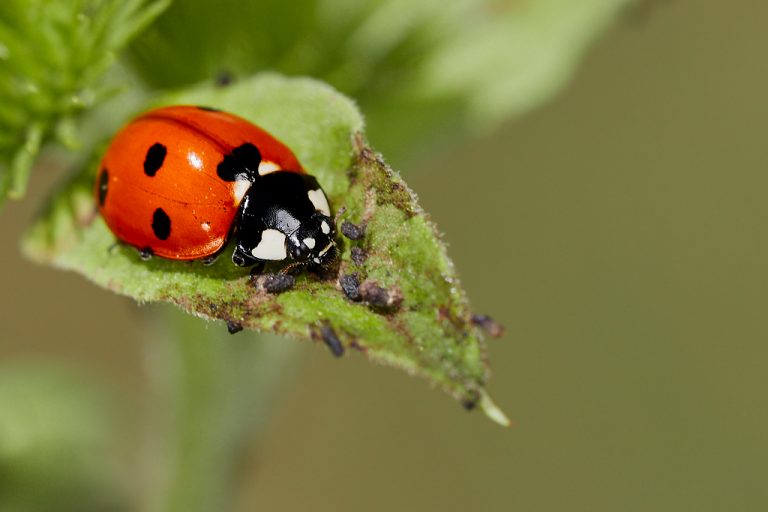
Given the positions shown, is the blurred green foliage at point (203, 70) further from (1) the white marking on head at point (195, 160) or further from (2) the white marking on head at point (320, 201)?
(2) the white marking on head at point (320, 201)

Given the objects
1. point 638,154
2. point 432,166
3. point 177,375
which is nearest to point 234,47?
point 177,375

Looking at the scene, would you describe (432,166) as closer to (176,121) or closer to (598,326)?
(598,326)

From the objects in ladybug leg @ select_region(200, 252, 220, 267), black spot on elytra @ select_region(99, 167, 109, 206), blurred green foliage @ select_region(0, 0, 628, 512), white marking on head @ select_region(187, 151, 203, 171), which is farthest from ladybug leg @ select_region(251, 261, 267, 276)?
blurred green foliage @ select_region(0, 0, 628, 512)

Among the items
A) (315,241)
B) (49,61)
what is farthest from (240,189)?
(49,61)

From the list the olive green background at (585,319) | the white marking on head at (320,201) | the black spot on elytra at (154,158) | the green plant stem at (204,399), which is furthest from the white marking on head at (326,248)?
the olive green background at (585,319)

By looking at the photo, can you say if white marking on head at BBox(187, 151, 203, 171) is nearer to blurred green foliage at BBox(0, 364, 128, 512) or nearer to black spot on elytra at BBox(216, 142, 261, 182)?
black spot on elytra at BBox(216, 142, 261, 182)

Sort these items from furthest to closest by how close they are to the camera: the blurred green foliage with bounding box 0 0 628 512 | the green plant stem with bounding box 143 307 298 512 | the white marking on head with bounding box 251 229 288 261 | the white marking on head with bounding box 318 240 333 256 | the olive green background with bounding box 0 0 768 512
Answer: the olive green background with bounding box 0 0 768 512 < the green plant stem with bounding box 143 307 298 512 < the blurred green foliage with bounding box 0 0 628 512 < the white marking on head with bounding box 251 229 288 261 < the white marking on head with bounding box 318 240 333 256

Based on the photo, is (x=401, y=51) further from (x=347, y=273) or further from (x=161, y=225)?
(x=347, y=273)
